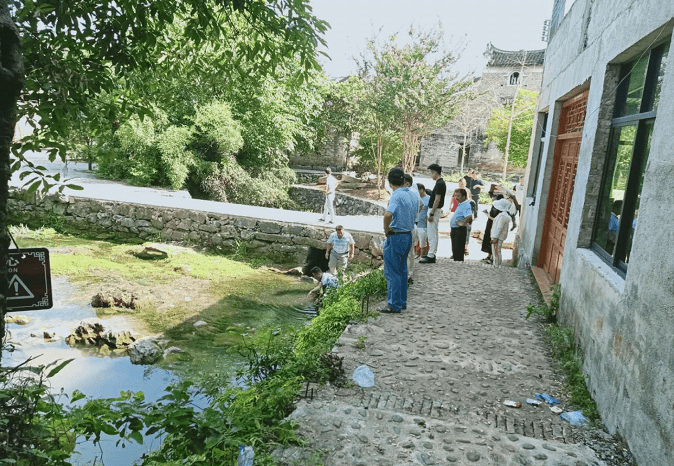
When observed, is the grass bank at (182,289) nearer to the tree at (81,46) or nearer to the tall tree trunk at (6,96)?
the tree at (81,46)

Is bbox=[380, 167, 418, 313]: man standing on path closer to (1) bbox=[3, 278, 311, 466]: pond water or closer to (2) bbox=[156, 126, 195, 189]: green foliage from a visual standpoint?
(1) bbox=[3, 278, 311, 466]: pond water

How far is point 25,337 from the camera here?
7.88 m

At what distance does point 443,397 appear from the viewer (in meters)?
4.38

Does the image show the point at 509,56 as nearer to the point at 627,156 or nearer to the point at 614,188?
the point at 614,188

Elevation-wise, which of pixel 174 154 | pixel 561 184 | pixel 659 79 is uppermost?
pixel 659 79

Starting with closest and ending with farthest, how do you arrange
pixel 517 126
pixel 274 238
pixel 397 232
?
pixel 397 232 → pixel 274 238 → pixel 517 126

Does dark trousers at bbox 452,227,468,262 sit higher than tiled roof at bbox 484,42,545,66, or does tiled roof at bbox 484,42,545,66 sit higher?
tiled roof at bbox 484,42,545,66

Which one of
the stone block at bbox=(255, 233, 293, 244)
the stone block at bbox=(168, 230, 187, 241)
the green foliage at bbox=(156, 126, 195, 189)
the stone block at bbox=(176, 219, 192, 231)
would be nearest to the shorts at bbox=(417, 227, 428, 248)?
the stone block at bbox=(255, 233, 293, 244)

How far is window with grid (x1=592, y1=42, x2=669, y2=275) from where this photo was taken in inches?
170

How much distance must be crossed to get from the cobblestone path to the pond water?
2383mm

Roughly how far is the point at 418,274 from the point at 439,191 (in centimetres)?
148

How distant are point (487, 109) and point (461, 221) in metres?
29.0

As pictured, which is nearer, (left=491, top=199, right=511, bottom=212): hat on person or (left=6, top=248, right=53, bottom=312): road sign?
(left=6, top=248, right=53, bottom=312): road sign

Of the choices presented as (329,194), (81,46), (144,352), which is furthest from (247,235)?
(81,46)
